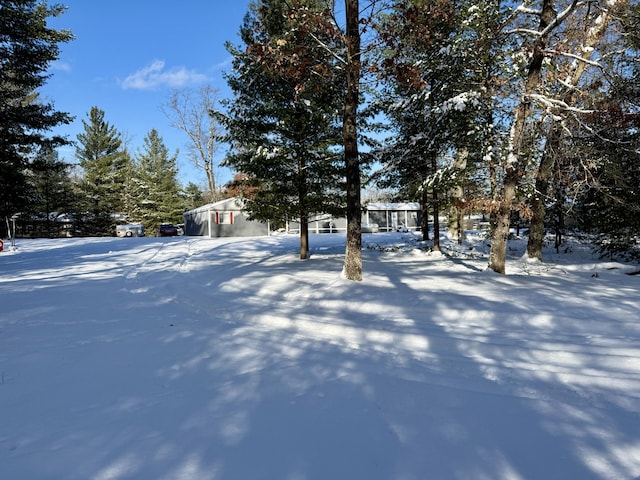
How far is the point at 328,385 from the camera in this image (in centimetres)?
309

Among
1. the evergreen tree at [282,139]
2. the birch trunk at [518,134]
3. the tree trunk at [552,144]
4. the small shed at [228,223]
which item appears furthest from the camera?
the small shed at [228,223]

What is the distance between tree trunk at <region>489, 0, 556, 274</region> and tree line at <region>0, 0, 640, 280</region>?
0.11ft

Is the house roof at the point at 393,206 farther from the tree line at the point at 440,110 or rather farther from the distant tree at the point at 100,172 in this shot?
the distant tree at the point at 100,172

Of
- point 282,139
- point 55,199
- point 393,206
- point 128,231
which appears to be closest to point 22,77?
point 282,139

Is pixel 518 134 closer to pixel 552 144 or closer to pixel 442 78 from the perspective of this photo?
pixel 552 144

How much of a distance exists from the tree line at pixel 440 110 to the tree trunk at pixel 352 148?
0.03m

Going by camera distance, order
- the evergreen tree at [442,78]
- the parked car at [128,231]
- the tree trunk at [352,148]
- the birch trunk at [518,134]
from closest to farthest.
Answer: the evergreen tree at [442,78] → the tree trunk at [352,148] → the birch trunk at [518,134] → the parked car at [128,231]

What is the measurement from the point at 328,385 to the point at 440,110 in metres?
8.01

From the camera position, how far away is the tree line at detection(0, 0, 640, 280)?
24.4 ft

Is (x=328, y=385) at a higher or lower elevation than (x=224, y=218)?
lower

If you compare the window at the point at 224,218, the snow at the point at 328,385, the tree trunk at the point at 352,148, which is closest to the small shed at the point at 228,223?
the window at the point at 224,218

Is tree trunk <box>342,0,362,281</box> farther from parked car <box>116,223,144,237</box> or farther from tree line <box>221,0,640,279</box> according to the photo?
parked car <box>116,223,144,237</box>

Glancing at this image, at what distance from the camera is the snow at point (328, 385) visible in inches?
83.3

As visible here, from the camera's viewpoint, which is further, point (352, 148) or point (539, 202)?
point (539, 202)
